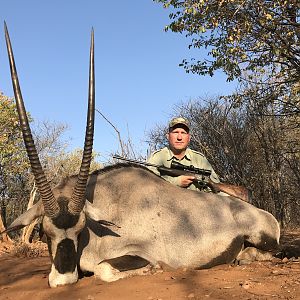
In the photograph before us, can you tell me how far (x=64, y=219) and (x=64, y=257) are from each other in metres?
0.33

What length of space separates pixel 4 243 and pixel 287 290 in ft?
33.1

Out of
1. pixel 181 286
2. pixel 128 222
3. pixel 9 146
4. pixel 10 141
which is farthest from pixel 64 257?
pixel 10 141

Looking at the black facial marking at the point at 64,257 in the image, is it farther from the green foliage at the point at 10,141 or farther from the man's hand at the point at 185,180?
the green foliage at the point at 10,141

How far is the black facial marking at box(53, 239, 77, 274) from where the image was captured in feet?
12.4

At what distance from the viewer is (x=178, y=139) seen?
5.88m

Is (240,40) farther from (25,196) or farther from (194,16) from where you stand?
(25,196)

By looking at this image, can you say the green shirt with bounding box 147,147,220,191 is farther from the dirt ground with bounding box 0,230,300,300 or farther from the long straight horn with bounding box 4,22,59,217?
the long straight horn with bounding box 4,22,59,217

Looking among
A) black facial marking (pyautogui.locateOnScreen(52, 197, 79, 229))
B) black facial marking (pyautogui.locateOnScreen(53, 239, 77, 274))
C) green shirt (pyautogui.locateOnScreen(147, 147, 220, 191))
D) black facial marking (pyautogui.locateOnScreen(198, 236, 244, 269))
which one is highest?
green shirt (pyautogui.locateOnScreen(147, 147, 220, 191))

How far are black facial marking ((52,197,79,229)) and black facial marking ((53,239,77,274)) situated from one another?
0.45 feet

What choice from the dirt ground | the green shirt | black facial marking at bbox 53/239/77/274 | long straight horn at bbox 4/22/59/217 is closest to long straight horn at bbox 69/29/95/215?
long straight horn at bbox 4/22/59/217

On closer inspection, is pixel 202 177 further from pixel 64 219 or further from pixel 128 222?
pixel 64 219

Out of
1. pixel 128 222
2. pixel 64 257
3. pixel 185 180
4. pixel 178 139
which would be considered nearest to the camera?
pixel 64 257

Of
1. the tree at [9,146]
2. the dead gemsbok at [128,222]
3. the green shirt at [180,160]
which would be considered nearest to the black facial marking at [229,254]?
the dead gemsbok at [128,222]

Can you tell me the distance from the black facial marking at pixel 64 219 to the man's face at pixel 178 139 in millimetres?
2281
